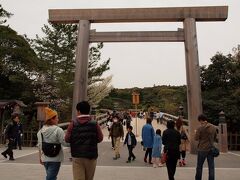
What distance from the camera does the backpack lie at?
19.1 feet

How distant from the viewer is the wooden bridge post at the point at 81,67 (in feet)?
48.1

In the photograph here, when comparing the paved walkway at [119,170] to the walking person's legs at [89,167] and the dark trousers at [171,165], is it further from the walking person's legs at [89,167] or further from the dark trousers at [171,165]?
the walking person's legs at [89,167]

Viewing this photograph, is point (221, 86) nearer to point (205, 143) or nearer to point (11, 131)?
point (11, 131)

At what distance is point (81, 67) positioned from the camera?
48.4ft

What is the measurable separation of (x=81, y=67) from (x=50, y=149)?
30.0ft

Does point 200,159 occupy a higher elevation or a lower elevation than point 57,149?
lower

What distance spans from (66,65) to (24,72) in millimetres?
4080

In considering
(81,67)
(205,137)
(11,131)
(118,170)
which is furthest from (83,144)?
(81,67)

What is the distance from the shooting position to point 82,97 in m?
14.7

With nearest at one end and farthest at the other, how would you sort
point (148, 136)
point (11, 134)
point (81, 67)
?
point (148, 136)
point (11, 134)
point (81, 67)

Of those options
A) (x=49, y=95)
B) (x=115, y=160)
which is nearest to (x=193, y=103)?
(x=115, y=160)

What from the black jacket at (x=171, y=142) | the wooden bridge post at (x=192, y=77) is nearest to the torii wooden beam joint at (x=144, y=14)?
the wooden bridge post at (x=192, y=77)

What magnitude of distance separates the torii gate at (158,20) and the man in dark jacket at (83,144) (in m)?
9.78

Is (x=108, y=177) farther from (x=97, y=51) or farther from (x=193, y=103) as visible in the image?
(x=97, y=51)
